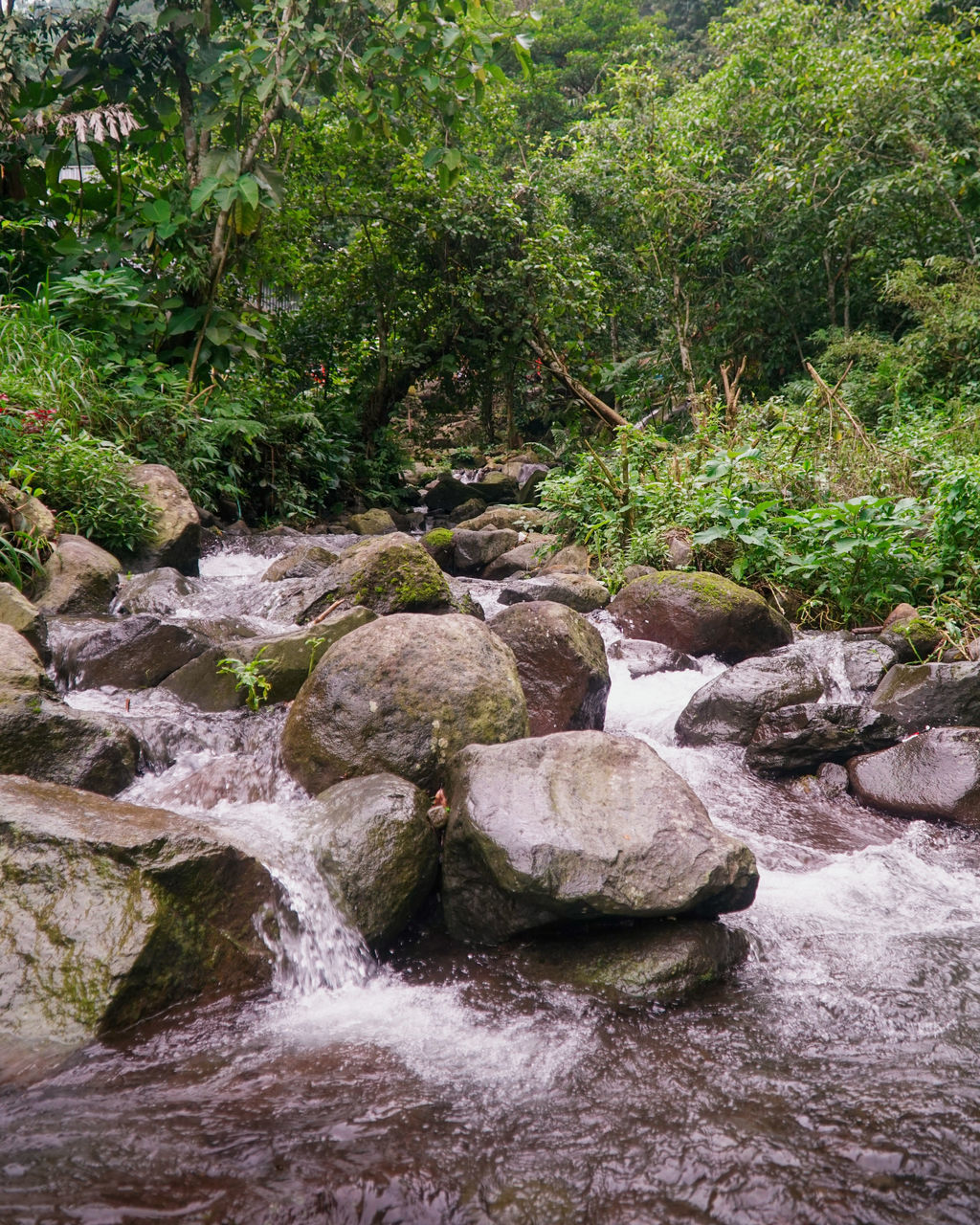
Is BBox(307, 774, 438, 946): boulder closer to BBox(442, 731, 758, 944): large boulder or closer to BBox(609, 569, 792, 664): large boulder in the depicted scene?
BBox(442, 731, 758, 944): large boulder

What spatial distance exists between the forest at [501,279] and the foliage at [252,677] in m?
2.21

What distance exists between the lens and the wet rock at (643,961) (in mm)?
2867

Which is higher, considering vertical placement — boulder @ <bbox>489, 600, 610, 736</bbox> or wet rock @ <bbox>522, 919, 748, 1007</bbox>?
boulder @ <bbox>489, 600, 610, 736</bbox>

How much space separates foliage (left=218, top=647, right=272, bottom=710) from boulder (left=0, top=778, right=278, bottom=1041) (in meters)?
1.65

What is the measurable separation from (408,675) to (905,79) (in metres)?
13.1

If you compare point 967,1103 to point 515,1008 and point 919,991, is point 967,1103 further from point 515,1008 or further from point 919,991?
point 515,1008

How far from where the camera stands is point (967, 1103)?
7.79 feet

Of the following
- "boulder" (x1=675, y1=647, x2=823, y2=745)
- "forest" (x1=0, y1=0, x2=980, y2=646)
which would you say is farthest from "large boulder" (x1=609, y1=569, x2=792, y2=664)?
"boulder" (x1=675, y1=647, x2=823, y2=745)

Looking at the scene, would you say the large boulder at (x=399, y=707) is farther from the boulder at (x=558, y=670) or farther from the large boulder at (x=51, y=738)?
the boulder at (x=558, y=670)

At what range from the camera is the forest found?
6.99m

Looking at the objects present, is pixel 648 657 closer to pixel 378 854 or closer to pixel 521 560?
pixel 521 560

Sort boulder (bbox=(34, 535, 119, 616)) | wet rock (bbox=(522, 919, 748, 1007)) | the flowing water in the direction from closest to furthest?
the flowing water
wet rock (bbox=(522, 919, 748, 1007))
boulder (bbox=(34, 535, 119, 616))

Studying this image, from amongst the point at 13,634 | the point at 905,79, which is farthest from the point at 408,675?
the point at 905,79

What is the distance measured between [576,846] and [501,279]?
Answer: 11.0m
